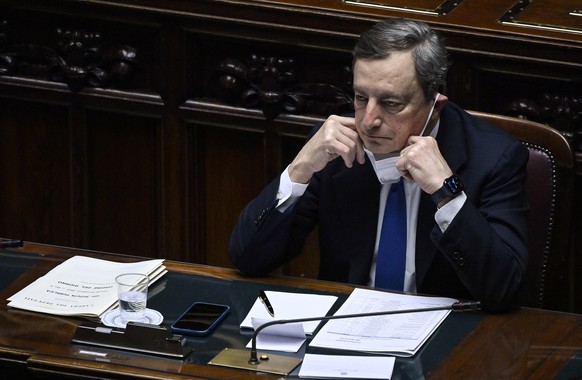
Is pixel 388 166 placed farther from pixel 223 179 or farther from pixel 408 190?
pixel 223 179

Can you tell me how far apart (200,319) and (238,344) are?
0.46 ft

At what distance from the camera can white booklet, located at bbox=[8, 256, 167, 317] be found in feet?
9.89

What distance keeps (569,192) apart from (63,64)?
2.01 metres

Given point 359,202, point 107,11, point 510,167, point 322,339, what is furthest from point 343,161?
point 107,11

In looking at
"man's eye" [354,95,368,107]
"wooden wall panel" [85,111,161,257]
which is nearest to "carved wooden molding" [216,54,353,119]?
"wooden wall panel" [85,111,161,257]

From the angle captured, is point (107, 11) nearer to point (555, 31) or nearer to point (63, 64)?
point (63, 64)

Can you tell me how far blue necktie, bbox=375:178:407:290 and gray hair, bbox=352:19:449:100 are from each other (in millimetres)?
289

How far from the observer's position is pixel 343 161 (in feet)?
11.3

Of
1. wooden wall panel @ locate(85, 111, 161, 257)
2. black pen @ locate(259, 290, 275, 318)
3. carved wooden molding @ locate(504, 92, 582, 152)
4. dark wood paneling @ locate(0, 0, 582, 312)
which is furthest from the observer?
wooden wall panel @ locate(85, 111, 161, 257)

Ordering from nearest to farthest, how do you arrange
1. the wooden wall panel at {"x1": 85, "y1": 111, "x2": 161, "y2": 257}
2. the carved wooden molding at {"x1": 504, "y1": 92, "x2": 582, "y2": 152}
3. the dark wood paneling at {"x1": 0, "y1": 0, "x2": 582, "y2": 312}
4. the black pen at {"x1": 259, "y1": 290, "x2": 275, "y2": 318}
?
the black pen at {"x1": 259, "y1": 290, "x2": 275, "y2": 318} → the carved wooden molding at {"x1": 504, "y1": 92, "x2": 582, "y2": 152} → the dark wood paneling at {"x1": 0, "y1": 0, "x2": 582, "y2": 312} → the wooden wall panel at {"x1": 85, "y1": 111, "x2": 161, "y2": 257}

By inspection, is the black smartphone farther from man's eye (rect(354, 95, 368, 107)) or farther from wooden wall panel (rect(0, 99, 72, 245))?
wooden wall panel (rect(0, 99, 72, 245))

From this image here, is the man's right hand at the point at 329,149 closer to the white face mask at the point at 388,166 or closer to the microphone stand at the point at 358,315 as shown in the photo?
the white face mask at the point at 388,166

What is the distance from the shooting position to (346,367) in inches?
108

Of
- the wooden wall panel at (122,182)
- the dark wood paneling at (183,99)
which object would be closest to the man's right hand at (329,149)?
the dark wood paneling at (183,99)
